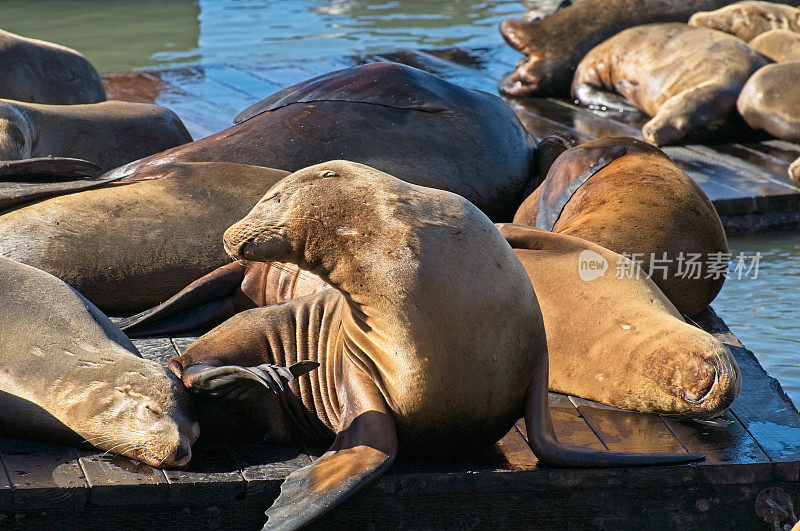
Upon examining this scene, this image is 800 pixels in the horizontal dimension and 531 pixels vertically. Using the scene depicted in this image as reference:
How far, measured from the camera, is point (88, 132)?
17.8ft

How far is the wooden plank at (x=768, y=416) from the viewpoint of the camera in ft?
10.3

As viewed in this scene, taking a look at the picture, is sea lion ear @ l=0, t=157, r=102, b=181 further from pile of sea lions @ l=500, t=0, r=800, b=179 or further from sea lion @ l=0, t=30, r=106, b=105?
pile of sea lions @ l=500, t=0, r=800, b=179

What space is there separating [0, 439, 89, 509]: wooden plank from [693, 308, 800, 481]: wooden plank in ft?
6.09

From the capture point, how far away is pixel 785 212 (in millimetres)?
6680

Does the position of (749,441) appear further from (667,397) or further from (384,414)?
(384,414)

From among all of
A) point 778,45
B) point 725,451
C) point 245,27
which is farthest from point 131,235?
point 245,27

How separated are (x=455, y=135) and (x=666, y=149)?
120 inches

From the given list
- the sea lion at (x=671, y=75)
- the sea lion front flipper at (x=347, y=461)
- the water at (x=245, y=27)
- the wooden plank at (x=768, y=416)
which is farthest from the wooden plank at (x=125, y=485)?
the water at (x=245, y=27)

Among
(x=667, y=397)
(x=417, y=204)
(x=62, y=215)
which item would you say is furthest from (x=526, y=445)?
(x=62, y=215)

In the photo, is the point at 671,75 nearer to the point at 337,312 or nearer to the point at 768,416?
the point at 768,416

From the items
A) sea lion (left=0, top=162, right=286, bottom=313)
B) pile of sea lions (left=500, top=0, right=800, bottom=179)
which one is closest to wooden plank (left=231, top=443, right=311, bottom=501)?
sea lion (left=0, top=162, right=286, bottom=313)

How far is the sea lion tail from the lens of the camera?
2949mm

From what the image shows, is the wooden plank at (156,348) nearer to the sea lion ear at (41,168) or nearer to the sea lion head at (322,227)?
the sea lion head at (322,227)

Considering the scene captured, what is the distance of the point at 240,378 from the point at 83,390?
44cm
